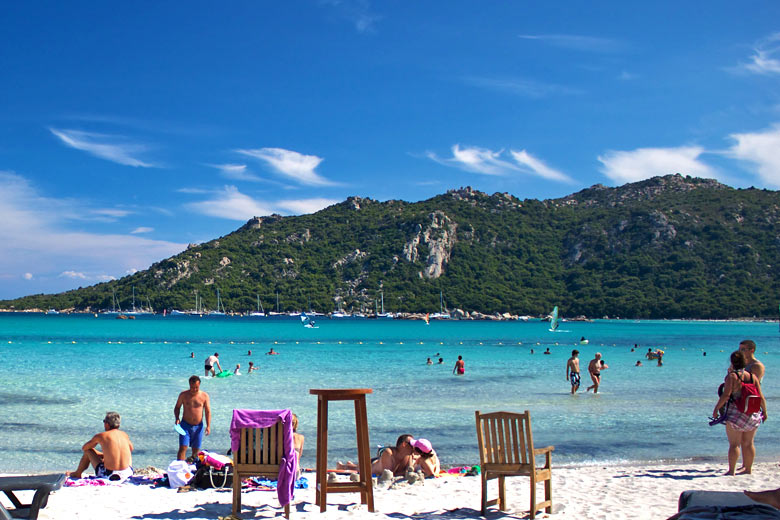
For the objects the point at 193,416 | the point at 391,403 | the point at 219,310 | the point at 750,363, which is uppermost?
the point at 219,310

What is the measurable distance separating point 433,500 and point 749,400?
13.7ft

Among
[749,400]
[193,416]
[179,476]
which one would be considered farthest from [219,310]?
[749,400]

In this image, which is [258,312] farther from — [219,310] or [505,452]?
[505,452]

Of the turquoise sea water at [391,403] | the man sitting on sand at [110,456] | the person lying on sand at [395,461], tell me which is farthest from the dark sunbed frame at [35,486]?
the turquoise sea water at [391,403]

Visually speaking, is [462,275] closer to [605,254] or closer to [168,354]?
[605,254]

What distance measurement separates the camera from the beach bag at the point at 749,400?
28.8 ft

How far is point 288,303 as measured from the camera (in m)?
133

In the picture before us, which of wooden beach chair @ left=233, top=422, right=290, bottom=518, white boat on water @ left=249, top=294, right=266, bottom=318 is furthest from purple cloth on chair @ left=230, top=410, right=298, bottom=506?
white boat on water @ left=249, top=294, right=266, bottom=318

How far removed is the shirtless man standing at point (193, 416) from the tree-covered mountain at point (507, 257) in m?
113

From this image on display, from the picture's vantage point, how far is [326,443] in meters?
6.98

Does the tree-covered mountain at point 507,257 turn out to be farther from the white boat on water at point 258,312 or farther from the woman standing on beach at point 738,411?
the woman standing on beach at point 738,411

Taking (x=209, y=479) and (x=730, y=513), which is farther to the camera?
(x=209, y=479)

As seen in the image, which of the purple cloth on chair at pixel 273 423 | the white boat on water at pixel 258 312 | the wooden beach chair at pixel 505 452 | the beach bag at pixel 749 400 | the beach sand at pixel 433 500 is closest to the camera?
the purple cloth on chair at pixel 273 423

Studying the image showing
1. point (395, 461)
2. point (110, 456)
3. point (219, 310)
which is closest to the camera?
point (110, 456)
